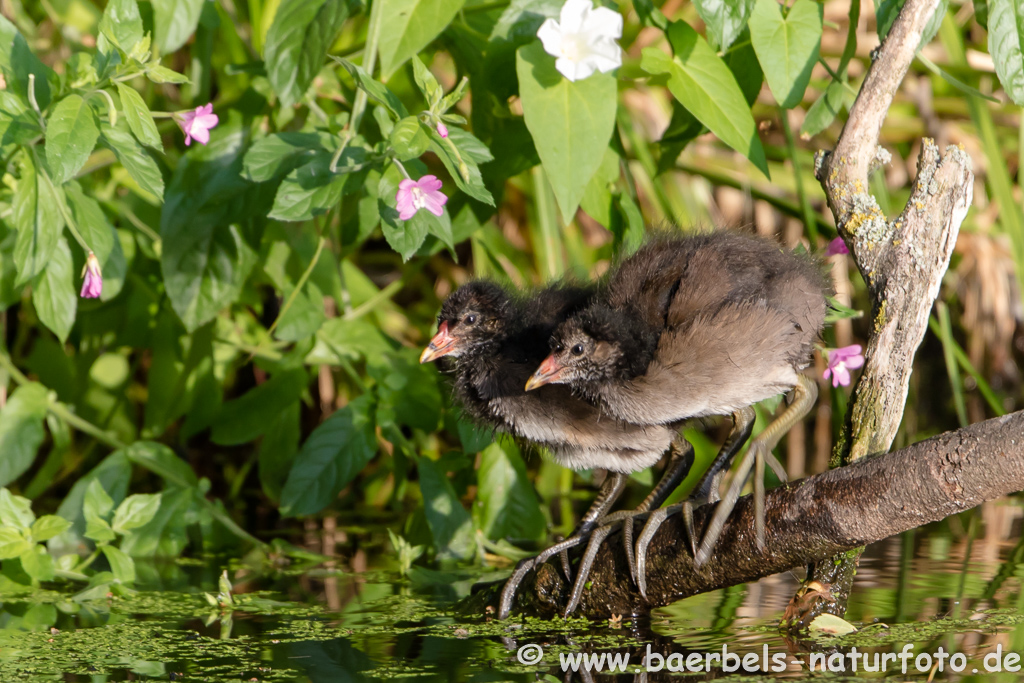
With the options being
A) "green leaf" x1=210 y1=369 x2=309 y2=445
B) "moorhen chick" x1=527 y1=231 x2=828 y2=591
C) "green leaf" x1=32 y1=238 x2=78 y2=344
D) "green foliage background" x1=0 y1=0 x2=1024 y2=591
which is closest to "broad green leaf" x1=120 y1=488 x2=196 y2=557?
"green foliage background" x1=0 y1=0 x2=1024 y2=591

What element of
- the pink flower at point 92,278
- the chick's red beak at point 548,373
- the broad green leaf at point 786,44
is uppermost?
the broad green leaf at point 786,44

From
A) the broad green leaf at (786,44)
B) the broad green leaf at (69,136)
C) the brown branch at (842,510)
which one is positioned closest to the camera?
the brown branch at (842,510)

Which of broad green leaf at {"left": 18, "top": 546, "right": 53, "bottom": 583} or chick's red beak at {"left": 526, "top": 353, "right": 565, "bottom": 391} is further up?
chick's red beak at {"left": 526, "top": 353, "right": 565, "bottom": 391}

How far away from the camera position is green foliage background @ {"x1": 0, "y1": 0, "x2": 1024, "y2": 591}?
2.24 meters

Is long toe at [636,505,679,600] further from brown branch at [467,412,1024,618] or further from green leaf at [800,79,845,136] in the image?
green leaf at [800,79,845,136]

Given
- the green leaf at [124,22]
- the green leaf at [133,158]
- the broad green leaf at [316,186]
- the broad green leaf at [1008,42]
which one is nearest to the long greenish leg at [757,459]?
the broad green leaf at [1008,42]

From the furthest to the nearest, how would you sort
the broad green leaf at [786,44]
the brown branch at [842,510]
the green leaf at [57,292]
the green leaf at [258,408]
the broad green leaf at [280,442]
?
the broad green leaf at [280,442] → the green leaf at [258,408] → the green leaf at [57,292] → the broad green leaf at [786,44] → the brown branch at [842,510]

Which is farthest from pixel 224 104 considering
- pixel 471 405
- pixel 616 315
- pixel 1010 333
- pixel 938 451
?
pixel 1010 333

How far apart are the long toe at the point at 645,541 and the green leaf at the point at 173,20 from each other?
5.30 feet

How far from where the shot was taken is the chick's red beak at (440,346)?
2.52 meters

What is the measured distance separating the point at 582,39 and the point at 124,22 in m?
0.93

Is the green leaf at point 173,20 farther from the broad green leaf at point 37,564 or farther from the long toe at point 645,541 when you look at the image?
the long toe at point 645,541

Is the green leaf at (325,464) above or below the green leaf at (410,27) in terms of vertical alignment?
below

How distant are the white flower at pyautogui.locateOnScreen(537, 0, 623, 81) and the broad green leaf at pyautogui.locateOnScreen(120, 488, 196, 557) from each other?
1.62m
